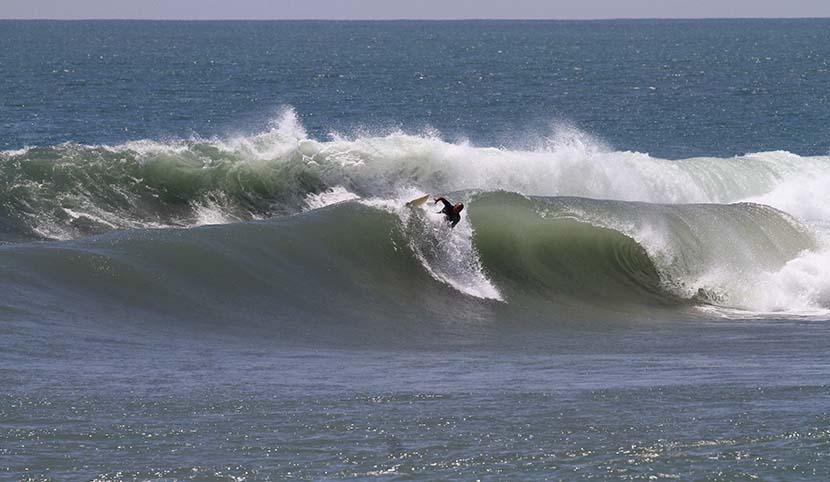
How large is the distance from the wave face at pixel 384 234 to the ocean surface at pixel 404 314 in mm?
55

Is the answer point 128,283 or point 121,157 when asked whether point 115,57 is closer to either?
point 121,157

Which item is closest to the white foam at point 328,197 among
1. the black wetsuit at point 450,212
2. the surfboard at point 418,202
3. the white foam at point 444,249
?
the white foam at point 444,249

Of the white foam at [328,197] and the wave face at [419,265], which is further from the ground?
the white foam at [328,197]

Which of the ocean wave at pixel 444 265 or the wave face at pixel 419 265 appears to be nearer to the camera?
the wave face at pixel 419 265

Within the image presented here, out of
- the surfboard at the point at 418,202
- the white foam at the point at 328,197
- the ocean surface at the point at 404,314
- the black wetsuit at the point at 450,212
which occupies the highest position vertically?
the white foam at the point at 328,197

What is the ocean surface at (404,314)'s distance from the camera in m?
10.6

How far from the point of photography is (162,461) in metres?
10.2

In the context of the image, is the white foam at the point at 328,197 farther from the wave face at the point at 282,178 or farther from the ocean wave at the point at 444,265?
the ocean wave at the point at 444,265

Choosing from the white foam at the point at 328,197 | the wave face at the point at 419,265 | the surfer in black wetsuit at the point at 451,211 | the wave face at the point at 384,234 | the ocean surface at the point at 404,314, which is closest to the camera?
the ocean surface at the point at 404,314

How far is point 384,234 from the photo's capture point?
21.2 m

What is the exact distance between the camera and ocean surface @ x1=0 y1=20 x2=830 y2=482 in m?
10.6

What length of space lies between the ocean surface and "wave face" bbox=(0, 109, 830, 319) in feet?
0.18

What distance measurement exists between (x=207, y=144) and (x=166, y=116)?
90.2 feet

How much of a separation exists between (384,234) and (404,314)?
9.33 ft
